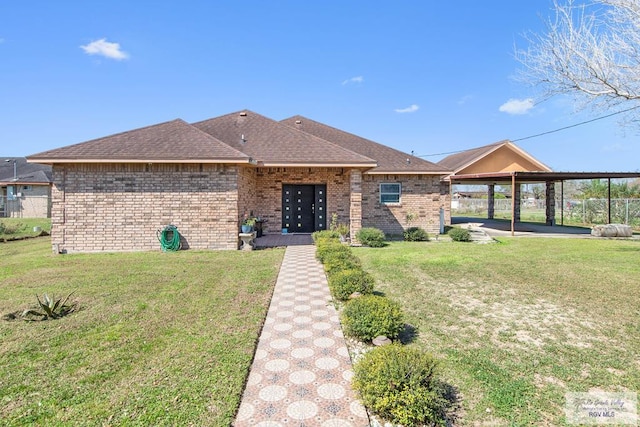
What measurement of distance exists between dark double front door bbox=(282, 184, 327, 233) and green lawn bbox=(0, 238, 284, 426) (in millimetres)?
6769

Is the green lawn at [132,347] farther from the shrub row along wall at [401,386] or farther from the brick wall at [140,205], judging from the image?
the brick wall at [140,205]

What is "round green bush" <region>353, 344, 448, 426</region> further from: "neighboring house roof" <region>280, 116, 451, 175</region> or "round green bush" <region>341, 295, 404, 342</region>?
"neighboring house roof" <region>280, 116, 451, 175</region>

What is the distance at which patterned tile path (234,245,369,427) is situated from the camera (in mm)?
2482

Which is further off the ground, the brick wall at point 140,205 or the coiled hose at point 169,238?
Result: the brick wall at point 140,205

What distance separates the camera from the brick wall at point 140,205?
9.93 metres

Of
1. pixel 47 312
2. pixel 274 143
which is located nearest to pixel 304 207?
pixel 274 143

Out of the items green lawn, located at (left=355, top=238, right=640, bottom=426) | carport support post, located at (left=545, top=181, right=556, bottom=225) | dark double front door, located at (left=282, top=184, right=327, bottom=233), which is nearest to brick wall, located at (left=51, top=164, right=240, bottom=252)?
dark double front door, located at (left=282, top=184, right=327, bottom=233)

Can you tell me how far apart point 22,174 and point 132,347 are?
35590 mm

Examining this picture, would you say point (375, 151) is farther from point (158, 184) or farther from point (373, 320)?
point (373, 320)

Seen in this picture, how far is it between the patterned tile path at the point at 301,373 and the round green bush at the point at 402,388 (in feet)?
0.56

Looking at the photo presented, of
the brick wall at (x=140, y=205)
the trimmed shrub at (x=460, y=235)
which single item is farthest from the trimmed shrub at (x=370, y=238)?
the brick wall at (x=140, y=205)

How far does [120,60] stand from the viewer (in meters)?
12.1

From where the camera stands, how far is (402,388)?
252cm

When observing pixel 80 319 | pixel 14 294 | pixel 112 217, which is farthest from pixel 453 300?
pixel 112 217
